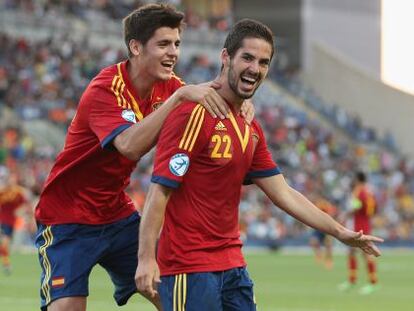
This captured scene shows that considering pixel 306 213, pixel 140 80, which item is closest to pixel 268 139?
pixel 140 80

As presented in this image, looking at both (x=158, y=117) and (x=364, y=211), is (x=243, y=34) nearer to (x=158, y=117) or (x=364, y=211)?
(x=158, y=117)

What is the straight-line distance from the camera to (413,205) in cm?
4688

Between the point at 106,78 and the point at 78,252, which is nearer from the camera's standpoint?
the point at 106,78

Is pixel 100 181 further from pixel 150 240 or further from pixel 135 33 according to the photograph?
pixel 150 240

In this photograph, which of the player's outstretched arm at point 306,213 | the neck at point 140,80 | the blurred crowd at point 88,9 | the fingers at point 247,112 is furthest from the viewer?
the blurred crowd at point 88,9

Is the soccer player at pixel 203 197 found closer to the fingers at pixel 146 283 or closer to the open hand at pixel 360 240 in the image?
the fingers at pixel 146 283

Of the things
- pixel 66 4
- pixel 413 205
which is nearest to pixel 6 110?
pixel 66 4

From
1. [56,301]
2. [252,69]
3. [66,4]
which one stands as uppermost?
[66,4]

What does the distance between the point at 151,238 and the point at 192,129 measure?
2.06 feet

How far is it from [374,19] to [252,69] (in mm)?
56440

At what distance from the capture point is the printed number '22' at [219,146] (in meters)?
7.36

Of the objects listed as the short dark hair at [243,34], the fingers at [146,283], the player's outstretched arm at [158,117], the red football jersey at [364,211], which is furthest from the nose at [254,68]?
the red football jersey at [364,211]

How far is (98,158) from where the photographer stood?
8.85 metres

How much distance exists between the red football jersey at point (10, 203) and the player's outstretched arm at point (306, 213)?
1952 centimetres
